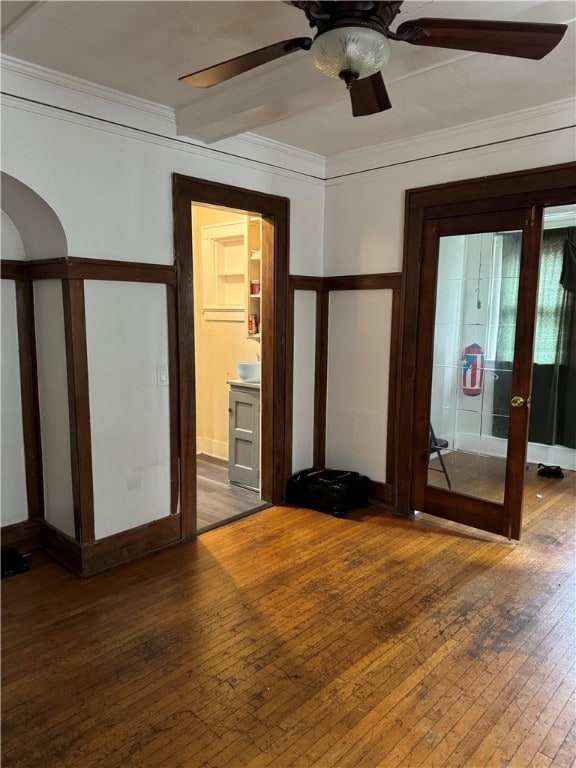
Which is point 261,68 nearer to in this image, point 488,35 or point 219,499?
point 488,35

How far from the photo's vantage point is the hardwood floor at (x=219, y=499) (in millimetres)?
4016

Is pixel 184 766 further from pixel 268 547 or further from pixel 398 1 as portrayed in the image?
pixel 398 1

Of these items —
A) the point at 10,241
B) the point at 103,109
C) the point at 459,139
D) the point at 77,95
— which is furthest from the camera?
the point at 459,139

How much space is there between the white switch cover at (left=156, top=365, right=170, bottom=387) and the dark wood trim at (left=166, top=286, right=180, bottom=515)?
24mm

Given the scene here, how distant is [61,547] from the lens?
3.26m

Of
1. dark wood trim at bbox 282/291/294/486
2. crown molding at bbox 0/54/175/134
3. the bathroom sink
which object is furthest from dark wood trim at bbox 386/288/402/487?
crown molding at bbox 0/54/175/134

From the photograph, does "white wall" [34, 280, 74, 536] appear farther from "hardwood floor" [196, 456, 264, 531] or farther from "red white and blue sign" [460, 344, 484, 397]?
"red white and blue sign" [460, 344, 484, 397]

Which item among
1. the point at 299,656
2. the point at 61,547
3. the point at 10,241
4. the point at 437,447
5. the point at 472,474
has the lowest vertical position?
the point at 299,656

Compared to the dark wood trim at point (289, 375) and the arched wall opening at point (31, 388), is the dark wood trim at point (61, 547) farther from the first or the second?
the dark wood trim at point (289, 375)

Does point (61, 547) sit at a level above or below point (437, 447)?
below

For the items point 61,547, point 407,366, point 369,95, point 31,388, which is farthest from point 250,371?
point 369,95

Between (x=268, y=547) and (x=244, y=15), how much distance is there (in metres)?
2.95

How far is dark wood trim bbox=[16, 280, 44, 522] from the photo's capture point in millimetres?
3252

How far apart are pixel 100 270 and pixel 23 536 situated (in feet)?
5.91
